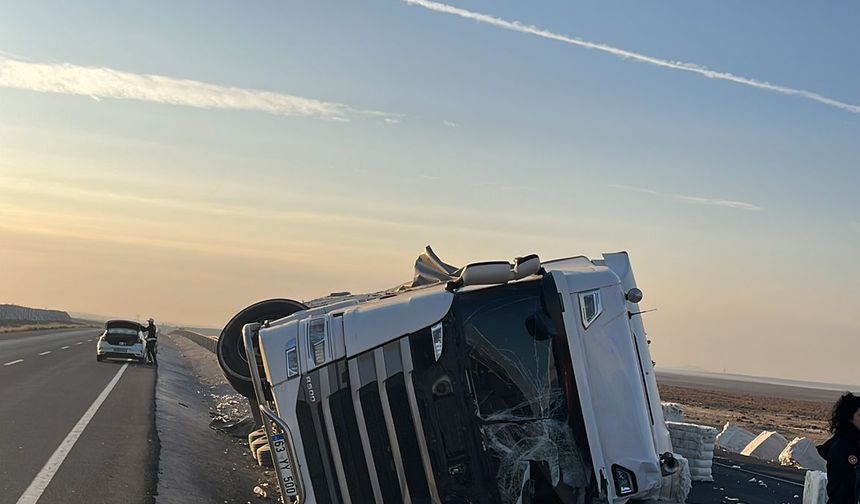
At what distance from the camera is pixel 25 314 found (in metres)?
97.9

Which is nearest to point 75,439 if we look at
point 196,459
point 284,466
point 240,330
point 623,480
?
point 196,459

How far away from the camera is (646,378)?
280 inches

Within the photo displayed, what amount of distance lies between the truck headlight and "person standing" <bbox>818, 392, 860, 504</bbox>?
1.39 metres

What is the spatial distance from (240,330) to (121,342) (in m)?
23.2

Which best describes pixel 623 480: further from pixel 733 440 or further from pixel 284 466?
pixel 733 440

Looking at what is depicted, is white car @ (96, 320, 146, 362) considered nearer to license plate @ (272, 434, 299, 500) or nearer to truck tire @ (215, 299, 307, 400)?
truck tire @ (215, 299, 307, 400)

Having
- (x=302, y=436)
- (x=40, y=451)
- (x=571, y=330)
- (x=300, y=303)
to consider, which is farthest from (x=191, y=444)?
(x=571, y=330)

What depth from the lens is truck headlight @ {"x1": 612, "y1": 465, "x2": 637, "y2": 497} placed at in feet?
20.1

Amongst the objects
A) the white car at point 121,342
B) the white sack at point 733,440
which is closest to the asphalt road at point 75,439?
the white car at point 121,342

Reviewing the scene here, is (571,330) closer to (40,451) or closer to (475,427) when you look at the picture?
(475,427)

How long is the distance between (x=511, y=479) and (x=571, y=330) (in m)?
1.09

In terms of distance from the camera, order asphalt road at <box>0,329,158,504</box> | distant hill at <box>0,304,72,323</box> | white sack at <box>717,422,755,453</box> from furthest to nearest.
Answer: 1. distant hill at <box>0,304,72,323</box>
2. white sack at <box>717,422,755,453</box>
3. asphalt road at <box>0,329,158,504</box>

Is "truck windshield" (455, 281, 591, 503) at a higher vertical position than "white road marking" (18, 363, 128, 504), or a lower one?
higher

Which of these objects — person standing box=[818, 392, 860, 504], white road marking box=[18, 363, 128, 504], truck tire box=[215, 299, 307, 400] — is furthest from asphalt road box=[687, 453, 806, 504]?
white road marking box=[18, 363, 128, 504]
